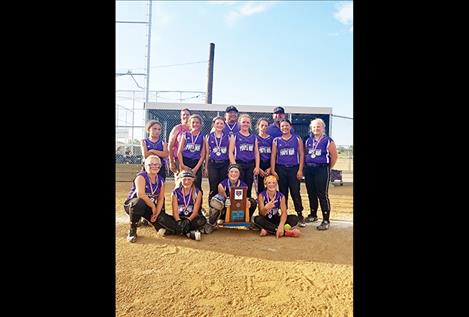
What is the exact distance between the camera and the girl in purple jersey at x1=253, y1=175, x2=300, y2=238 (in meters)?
3.99

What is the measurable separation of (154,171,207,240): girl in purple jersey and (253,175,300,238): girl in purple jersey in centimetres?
90

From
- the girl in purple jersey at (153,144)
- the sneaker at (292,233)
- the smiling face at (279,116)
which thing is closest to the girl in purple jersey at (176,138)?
the girl in purple jersey at (153,144)

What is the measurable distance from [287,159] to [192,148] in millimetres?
1596

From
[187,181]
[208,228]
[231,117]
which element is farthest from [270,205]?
[231,117]

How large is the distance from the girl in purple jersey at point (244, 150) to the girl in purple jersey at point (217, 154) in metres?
0.12

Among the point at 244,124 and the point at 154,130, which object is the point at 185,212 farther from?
the point at 244,124

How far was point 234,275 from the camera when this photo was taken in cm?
261

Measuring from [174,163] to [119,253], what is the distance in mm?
1792

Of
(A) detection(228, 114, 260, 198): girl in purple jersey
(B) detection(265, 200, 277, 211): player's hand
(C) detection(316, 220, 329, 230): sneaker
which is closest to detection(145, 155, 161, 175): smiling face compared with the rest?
(A) detection(228, 114, 260, 198): girl in purple jersey

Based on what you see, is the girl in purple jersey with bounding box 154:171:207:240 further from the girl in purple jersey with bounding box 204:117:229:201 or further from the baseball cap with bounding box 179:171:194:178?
the girl in purple jersey with bounding box 204:117:229:201

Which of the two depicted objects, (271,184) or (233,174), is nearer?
(271,184)
